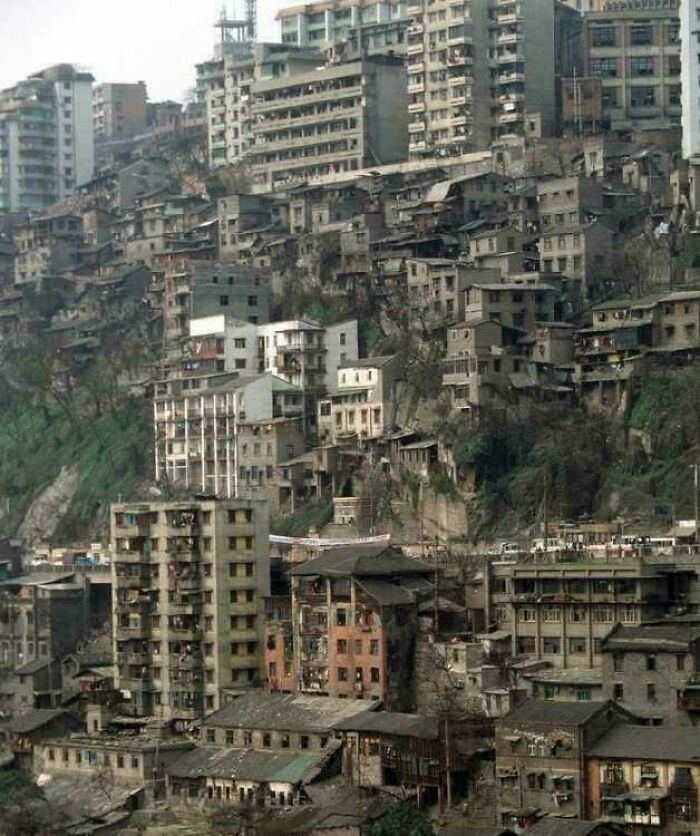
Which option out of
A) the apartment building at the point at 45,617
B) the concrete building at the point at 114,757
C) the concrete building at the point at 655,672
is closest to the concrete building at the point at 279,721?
the concrete building at the point at 114,757

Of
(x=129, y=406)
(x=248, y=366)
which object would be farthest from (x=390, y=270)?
(x=129, y=406)

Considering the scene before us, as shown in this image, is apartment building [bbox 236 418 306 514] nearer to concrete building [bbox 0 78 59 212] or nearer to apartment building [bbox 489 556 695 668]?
apartment building [bbox 489 556 695 668]

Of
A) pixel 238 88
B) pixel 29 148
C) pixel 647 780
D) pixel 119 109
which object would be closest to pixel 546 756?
pixel 647 780

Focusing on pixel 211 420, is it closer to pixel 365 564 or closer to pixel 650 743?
pixel 365 564

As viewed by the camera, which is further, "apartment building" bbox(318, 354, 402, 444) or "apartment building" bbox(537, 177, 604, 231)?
"apartment building" bbox(537, 177, 604, 231)

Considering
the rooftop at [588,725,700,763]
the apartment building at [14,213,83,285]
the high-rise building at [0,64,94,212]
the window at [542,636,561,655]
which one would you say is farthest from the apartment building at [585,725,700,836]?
the high-rise building at [0,64,94,212]
